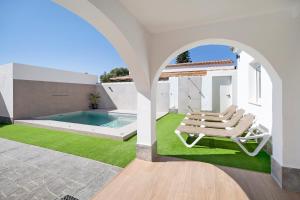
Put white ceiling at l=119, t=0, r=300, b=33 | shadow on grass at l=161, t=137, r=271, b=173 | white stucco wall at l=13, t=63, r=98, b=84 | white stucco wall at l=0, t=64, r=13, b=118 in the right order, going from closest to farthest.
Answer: white ceiling at l=119, t=0, r=300, b=33
shadow on grass at l=161, t=137, r=271, b=173
white stucco wall at l=0, t=64, r=13, b=118
white stucco wall at l=13, t=63, r=98, b=84

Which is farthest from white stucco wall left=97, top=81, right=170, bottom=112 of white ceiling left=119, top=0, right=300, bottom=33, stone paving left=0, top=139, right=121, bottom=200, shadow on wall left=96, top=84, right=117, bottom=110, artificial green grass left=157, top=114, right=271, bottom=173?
white ceiling left=119, top=0, right=300, bottom=33

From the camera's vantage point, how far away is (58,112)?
13.7m

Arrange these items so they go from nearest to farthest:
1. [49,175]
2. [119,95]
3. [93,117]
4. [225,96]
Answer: [49,175] < [225,96] < [93,117] < [119,95]

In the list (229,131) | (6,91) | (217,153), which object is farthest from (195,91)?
(6,91)

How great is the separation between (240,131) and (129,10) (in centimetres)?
484

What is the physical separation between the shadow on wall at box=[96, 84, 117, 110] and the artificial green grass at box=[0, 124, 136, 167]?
9390 millimetres

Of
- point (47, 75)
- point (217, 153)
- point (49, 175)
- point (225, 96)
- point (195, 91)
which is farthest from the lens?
point (47, 75)

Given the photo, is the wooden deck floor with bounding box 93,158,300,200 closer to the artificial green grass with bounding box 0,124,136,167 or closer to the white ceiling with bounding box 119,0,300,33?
the artificial green grass with bounding box 0,124,136,167

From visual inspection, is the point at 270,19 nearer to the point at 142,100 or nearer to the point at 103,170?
the point at 142,100

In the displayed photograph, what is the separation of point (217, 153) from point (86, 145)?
4.73m

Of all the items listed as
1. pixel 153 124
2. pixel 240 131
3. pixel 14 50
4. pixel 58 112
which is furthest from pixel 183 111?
pixel 14 50

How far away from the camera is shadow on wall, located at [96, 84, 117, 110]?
55.5 feet

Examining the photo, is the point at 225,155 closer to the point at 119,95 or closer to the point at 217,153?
the point at 217,153

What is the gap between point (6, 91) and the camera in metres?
10.9
